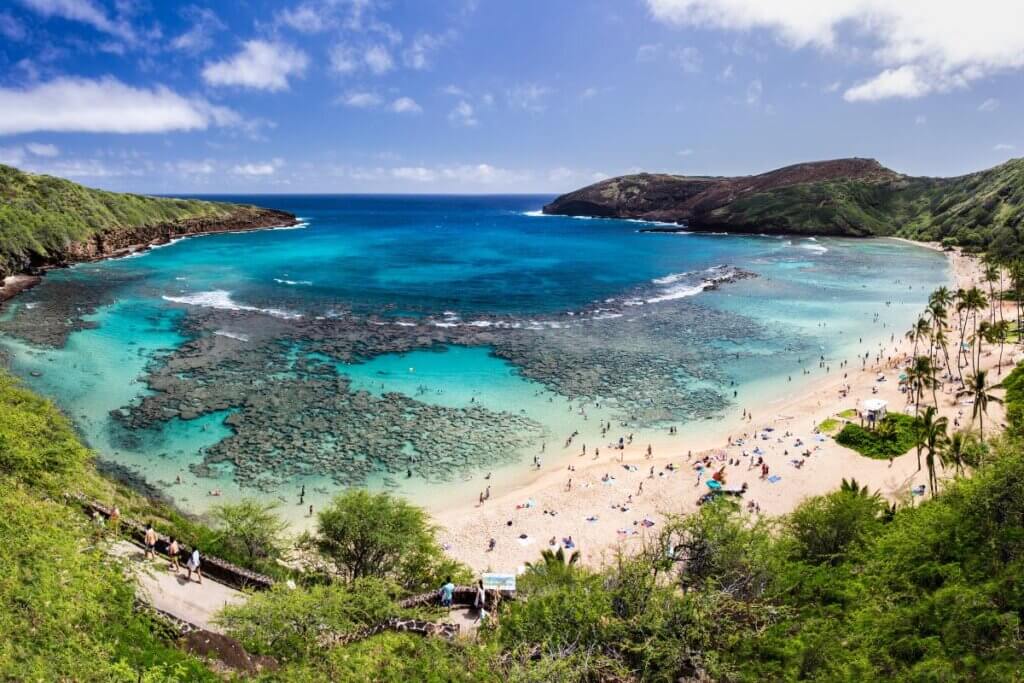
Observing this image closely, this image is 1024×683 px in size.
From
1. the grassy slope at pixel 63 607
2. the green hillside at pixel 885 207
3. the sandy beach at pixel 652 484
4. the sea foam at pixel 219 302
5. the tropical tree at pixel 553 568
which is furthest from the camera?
the green hillside at pixel 885 207

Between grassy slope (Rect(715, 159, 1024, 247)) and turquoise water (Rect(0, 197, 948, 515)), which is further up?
grassy slope (Rect(715, 159, 1024, 247))

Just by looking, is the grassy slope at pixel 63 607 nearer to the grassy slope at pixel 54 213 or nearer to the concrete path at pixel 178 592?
the concrete path at pixel 178 592

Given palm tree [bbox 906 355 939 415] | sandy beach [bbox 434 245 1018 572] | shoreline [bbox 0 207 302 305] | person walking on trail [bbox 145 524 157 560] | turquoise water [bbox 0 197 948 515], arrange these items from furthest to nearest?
shoreline [bbox 0 207 302 305] < palm tree [bbox 906 355 939 415] < turquoise water [bbox 0 197 948 515] < sandy beach [bbox 434 245 1018 572] < person walking on trail [bbox 145 524 157 560]

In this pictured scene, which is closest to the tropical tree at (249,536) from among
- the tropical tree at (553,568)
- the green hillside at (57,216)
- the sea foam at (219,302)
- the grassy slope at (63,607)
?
the grassy slope at (63,607)

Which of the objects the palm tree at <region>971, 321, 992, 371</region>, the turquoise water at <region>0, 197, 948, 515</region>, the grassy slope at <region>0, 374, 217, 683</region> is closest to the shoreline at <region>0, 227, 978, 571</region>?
the turquoise water at <region>0, 197, 948, 515</region>

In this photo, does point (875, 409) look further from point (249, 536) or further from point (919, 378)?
point (249, 536)

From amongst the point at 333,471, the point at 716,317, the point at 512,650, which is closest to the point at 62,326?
the point at 333,471

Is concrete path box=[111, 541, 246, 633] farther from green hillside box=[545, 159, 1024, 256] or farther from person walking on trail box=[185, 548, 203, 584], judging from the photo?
green hillside box=[545, 159, 1024, 256]
